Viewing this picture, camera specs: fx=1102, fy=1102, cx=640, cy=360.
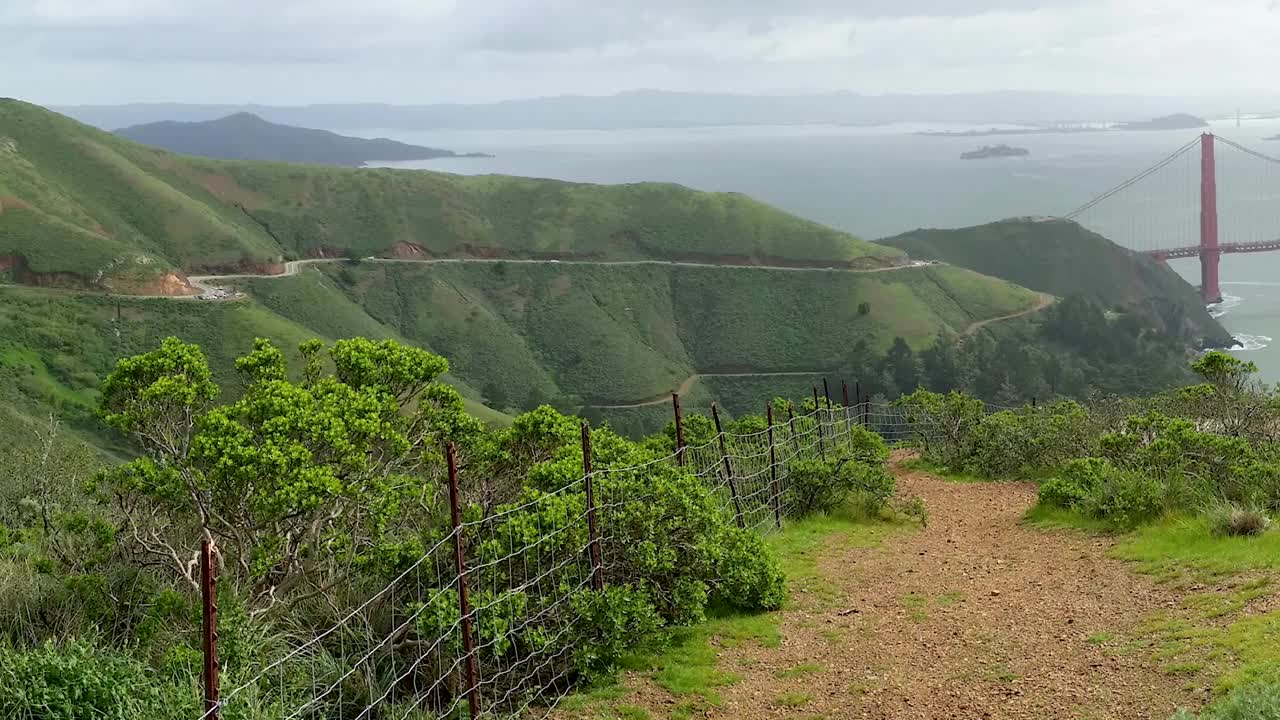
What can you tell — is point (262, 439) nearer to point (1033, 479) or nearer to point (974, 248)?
point (1033, 479)

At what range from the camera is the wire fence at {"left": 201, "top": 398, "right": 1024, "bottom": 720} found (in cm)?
610

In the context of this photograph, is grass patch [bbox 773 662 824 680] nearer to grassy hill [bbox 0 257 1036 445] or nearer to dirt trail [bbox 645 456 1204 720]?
dirt trail [bbox 645 456 1204 720]

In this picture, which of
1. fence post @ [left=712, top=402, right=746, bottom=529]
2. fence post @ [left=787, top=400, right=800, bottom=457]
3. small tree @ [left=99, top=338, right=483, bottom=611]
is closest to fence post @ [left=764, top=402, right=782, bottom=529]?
fence post @ [left=712, top=402, right=746, bottom=529]

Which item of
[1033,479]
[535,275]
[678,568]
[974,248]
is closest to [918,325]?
[535,275]

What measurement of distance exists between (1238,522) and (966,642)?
322 centimetres

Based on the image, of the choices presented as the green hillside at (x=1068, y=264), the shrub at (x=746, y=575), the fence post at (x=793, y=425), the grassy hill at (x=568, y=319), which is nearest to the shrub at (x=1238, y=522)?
the shrub at (x=746, y=575)

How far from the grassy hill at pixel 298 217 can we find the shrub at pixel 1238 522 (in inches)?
2312

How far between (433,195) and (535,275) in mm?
17099

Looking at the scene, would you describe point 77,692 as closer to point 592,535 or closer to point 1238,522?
point 592,535

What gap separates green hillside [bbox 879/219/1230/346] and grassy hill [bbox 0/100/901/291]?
22282 mm

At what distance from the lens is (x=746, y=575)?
843 centimetres

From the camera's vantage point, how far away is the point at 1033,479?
16375 millimetres

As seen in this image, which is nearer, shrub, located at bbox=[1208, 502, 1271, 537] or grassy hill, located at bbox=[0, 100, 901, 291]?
shrub, located at bbox=[1208, 502, 1271, 537]

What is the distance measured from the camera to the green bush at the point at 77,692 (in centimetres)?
487
